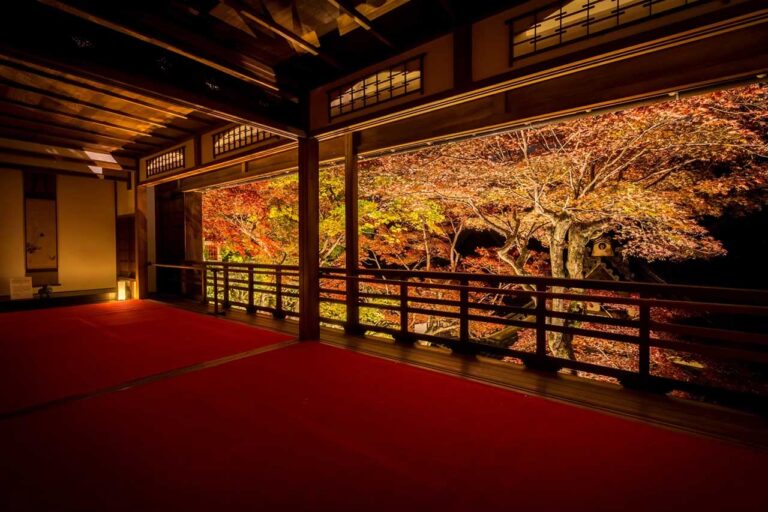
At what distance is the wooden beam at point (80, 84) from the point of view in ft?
13.9

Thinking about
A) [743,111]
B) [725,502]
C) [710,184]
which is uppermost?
[743,111]

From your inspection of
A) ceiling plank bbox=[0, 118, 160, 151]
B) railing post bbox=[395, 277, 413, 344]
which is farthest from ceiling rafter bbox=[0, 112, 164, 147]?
railing post bbox=[395, 277, 413, 344]

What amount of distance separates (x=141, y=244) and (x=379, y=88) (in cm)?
865

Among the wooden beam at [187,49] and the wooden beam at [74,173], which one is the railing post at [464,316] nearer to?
the wooden beam at [187,49]

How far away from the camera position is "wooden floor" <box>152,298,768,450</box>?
9.01 ft

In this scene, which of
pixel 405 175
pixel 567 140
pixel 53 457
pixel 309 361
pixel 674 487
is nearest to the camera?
pixel 674 487

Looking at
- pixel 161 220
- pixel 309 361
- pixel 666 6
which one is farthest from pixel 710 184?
pixel 161 220

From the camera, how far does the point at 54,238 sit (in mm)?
9289

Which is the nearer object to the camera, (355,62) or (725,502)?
(725,502)

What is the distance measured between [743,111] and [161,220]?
13.2m

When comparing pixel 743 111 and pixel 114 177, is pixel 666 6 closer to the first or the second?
pixel 743 111

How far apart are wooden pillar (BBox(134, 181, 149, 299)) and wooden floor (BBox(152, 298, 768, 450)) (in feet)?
24.4

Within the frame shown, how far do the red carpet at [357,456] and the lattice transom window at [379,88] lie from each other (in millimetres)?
3396

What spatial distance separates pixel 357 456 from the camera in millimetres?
2443
